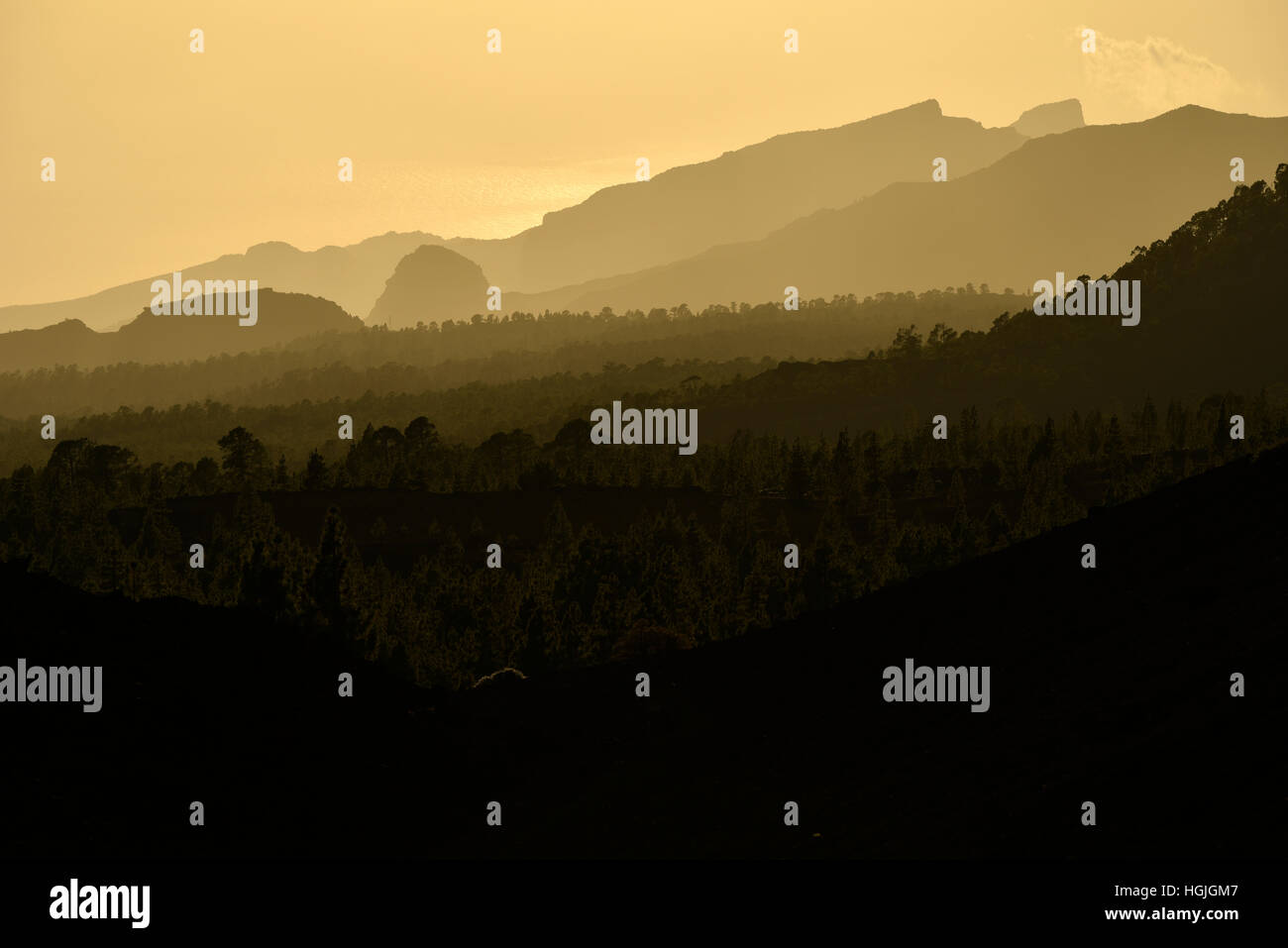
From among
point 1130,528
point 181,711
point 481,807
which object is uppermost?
point 1130,528

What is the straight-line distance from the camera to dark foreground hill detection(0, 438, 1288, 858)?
29.9 metres

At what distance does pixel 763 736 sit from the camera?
139ft

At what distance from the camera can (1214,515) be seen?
156 ft

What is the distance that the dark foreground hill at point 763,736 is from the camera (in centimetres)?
2991

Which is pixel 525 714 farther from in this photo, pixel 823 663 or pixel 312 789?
pixel 312 789

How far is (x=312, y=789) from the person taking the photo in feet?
122
